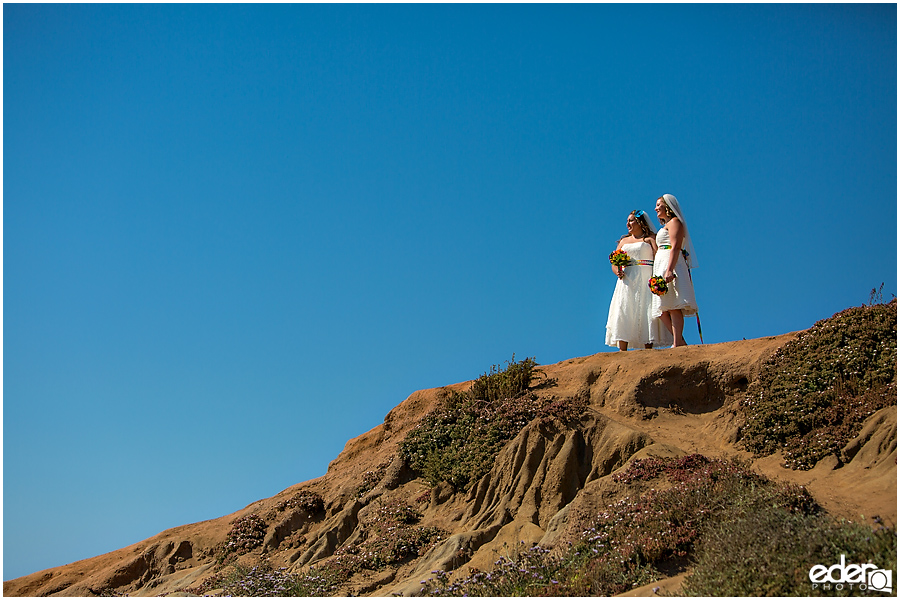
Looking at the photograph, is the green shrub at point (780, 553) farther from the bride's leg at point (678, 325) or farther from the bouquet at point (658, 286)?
the bouquet at point (658, 286)

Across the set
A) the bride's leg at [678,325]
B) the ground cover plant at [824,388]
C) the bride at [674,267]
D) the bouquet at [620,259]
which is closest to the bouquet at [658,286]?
the bride at [674,267]

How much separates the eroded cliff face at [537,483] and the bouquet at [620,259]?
199 centimetres

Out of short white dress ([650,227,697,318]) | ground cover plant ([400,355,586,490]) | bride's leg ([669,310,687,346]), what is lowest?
ground cover plant ([400,355,586,490])

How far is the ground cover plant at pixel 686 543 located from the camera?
7.85 meters

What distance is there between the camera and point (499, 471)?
502 inches

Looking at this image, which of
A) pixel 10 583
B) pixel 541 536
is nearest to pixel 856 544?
pixel 541 536

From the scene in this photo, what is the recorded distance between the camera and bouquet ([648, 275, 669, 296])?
15481 millimetres

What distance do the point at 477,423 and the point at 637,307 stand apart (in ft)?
15.2

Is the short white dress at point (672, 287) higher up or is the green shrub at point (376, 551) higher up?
the short white dress at point (672, 287)

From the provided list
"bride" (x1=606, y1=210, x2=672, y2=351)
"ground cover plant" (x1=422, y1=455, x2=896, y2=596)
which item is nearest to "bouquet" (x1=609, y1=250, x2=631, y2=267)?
"bride" (x1=606, y1=210, x2=672, y2=351)

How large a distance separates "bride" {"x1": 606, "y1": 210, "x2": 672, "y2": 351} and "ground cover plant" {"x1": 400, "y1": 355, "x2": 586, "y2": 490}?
2199 millimetres

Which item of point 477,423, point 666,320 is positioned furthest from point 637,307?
point 477,423

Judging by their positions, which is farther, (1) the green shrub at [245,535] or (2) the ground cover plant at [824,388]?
(1) the green shrub at [245,535]

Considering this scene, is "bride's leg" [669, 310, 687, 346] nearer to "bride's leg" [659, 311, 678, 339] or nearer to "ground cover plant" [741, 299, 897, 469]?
"bride's leg" [659, 311, 678, 339]
